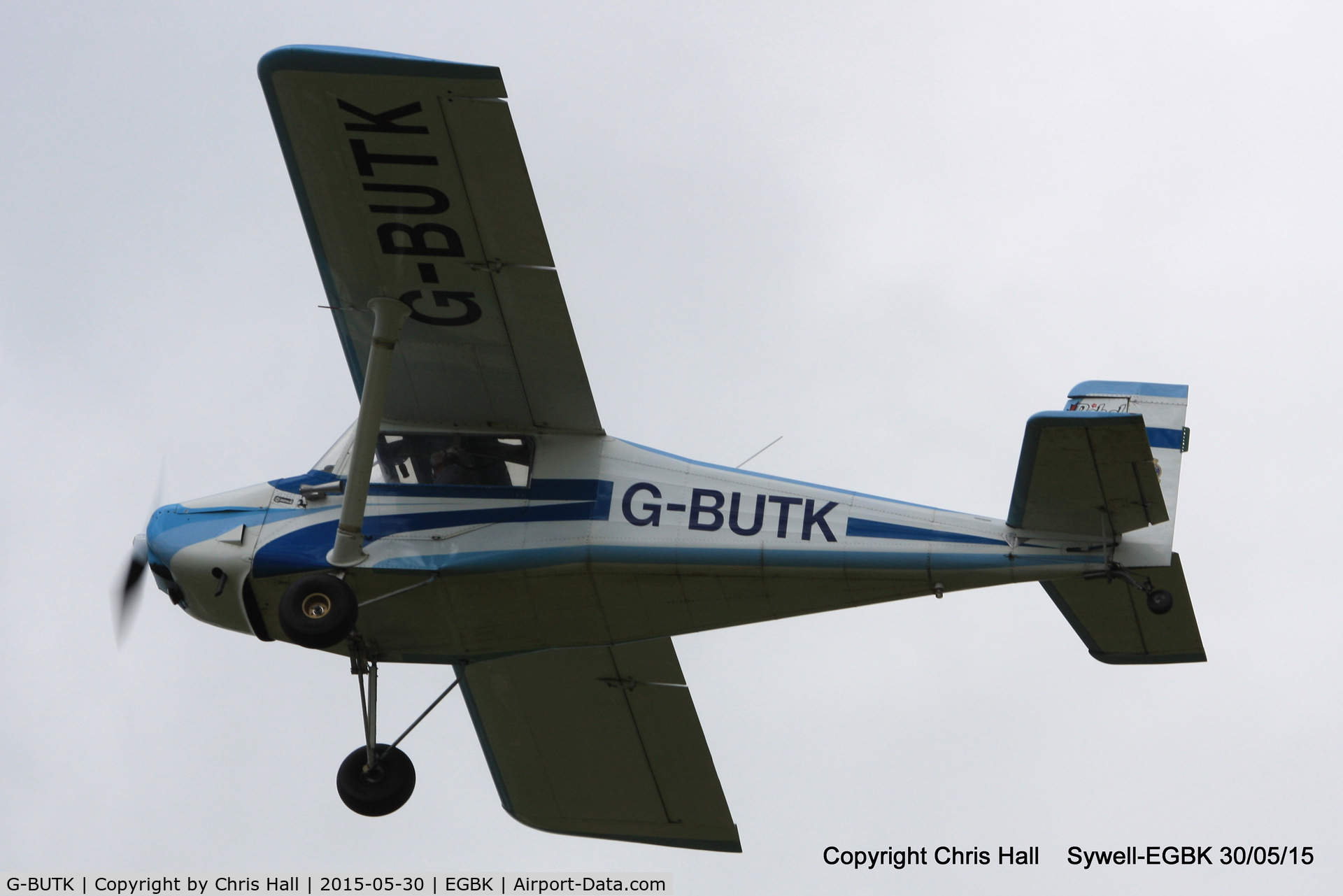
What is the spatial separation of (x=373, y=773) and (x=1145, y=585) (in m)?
5.92

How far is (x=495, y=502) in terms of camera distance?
39.6 feet

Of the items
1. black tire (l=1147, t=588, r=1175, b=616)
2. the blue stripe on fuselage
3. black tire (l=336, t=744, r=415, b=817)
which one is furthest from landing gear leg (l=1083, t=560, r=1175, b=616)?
black tire (l=336, t=744, r=415, b=817)

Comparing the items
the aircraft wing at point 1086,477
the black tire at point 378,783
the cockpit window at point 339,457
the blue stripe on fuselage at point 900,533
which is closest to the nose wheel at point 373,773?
the black tire at point 378,783

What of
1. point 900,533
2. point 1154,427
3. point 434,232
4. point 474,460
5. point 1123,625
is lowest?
point 1123,625

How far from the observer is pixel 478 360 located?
12.1 m

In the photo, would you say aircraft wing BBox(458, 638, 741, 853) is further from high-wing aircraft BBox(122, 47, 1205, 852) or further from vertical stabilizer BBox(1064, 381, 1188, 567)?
vertical stabilizer BBox(1064, 381, 1188, 567)

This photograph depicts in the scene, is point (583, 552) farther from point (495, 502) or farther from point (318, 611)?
point (318, 611)

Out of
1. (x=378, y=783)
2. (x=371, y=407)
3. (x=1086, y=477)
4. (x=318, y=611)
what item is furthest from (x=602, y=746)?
(x=1086, y=477)

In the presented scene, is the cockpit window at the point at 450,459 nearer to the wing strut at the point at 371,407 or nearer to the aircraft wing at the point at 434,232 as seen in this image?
the aircraft wing at the point at 434,232

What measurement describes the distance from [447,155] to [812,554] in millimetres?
3634

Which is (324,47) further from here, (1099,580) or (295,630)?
(1099,580)

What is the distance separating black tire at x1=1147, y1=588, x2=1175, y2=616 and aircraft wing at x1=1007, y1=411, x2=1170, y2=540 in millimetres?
474

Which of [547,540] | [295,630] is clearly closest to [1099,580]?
[547,540]

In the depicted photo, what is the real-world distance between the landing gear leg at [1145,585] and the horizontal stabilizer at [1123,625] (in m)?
0.50
